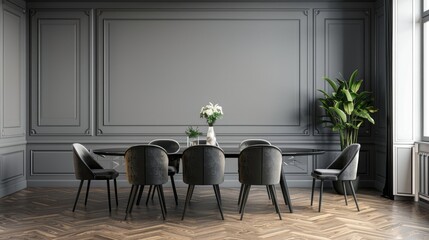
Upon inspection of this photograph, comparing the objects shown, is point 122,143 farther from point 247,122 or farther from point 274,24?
point 274,24

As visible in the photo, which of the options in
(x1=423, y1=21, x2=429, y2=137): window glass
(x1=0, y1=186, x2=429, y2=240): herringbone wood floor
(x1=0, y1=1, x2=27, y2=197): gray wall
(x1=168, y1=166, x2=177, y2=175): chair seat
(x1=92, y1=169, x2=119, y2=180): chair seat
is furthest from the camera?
(x1=0, y1=1, x2=27, y2=197): gray wall

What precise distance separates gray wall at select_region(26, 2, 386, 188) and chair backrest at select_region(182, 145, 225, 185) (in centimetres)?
190

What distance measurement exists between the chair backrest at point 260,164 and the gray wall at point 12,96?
2818mm

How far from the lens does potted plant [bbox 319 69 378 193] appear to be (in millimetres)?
5133

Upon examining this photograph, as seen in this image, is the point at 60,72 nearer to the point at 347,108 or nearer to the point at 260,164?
the point at 260,164

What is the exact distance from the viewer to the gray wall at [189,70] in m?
5.74

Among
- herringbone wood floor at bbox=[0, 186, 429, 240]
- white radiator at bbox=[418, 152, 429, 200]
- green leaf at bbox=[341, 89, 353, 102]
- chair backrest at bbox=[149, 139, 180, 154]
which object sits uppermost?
green leaf at bbox=[341, 89, 353, 102]

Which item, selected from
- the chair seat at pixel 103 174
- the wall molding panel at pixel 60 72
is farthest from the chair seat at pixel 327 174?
the wall molding panel at pixel 60 72

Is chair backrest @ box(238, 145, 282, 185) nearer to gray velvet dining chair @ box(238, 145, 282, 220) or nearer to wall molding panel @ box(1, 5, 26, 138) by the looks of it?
gray velvet dining chair @ box(238, 145, 282, 220)

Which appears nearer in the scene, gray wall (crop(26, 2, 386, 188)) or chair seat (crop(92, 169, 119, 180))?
chair seat (crop(92, 169, 119, 180))

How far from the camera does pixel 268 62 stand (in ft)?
19.0

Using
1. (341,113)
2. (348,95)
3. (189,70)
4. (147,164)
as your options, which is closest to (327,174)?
(341,113)

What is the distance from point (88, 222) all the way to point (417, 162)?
10.9 ft

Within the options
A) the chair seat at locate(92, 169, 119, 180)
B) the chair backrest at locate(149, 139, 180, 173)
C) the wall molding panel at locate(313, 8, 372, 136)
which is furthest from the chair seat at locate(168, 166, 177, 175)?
the wall molding panel at locate(313, 8, 372, 136)
